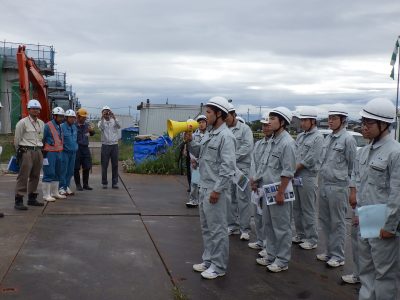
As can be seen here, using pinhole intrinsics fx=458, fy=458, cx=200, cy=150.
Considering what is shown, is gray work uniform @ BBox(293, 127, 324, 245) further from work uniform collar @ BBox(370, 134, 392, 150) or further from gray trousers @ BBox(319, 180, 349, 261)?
work uniform collar @ BBox(370, 134, 392, 150)

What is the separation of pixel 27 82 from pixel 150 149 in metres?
4.95

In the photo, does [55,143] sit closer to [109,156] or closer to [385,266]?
[109,156]

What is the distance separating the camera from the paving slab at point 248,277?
4.78 meters

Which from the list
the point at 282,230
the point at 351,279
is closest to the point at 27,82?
the point at 282,230

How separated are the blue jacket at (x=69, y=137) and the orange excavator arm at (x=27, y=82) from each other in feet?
4.54

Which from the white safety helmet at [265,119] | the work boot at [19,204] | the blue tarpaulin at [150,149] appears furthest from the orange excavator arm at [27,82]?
the white safety helmet at [265,119]

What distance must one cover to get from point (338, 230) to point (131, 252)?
2664mm

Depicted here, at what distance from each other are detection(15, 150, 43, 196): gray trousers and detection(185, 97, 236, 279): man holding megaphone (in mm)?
4235

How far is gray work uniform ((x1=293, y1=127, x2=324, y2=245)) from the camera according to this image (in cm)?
634

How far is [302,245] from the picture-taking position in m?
6.57

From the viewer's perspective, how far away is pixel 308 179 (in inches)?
254

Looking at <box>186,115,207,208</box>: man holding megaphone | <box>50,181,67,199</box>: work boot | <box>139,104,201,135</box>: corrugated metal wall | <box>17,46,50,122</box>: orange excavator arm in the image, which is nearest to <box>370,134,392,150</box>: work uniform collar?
<box>186,115,207,208</box>: man holding megaphone

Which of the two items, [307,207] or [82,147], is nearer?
[307,207]

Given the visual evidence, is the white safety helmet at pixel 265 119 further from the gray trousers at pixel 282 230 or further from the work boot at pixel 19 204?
the work boot at pixel 19 204
